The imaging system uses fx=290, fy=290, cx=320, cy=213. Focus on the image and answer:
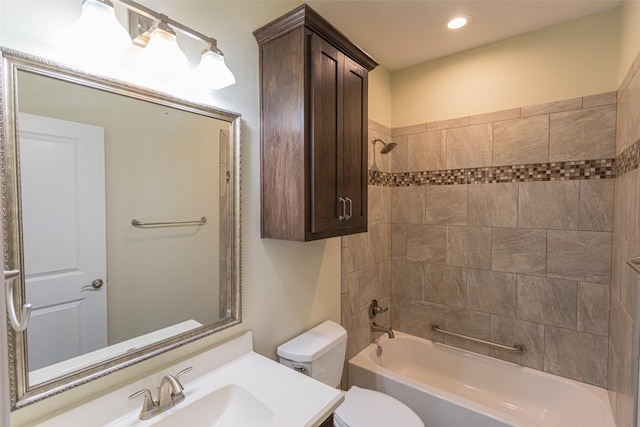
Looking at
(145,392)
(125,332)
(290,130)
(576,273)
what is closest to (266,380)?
(145,392)

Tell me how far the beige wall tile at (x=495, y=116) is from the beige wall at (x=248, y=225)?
4.70 ft

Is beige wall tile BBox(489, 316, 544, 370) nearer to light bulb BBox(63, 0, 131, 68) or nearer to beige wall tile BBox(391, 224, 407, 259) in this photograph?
beige wall tile BBox(391, 224, 407, 259)

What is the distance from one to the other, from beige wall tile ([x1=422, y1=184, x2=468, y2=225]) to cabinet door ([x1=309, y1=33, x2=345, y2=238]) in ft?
3.87

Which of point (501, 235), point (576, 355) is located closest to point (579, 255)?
point (501, 235)

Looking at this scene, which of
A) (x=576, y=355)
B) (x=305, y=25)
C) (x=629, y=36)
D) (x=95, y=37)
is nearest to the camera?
(x=95, y=37)

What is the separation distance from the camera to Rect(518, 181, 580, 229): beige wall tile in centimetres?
183

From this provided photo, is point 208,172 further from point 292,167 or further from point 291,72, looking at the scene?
point 291,72

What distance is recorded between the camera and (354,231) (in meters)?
1.59

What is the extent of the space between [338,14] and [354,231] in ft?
4.30

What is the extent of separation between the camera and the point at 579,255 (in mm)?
1819

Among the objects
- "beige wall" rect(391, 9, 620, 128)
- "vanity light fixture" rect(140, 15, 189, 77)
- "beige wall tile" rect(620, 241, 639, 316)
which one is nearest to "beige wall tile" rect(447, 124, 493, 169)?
"beige wall" rect(391, 9, 620, 128)

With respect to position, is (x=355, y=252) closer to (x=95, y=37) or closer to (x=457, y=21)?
(x=457, y=21)

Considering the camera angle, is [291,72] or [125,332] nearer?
[125,332]

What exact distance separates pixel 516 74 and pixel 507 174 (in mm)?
686
